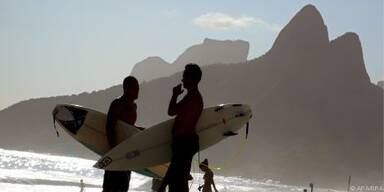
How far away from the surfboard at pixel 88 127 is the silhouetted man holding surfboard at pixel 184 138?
0.93 metres

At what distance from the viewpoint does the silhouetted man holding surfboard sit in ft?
20.7

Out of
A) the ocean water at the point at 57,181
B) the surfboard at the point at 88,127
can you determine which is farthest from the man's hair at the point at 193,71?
the ocean water at the point at 57,181

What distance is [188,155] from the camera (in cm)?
631

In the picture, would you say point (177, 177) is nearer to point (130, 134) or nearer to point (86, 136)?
point (130, 134)

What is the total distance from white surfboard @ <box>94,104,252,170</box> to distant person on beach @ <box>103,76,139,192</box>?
0.18m

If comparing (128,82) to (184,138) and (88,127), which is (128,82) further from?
(88,127)

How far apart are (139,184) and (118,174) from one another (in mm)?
99677

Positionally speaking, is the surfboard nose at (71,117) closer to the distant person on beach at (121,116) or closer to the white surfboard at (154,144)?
the distant person on beach at (121,116)

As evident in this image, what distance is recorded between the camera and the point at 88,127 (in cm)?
764

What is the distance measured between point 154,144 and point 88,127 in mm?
1215

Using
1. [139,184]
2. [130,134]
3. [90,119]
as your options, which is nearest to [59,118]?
[90,119]

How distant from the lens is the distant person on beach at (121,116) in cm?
680

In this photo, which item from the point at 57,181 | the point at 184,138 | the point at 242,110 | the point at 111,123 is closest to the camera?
the point at 184,138

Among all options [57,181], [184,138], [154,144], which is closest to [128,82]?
[154,144]
